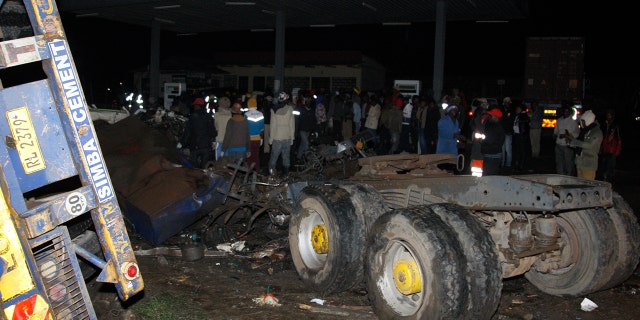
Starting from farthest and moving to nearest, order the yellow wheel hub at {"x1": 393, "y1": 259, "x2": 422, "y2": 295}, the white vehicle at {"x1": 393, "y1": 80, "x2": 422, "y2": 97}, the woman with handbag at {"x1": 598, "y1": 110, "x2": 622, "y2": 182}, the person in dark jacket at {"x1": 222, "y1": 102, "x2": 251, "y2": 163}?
1. the white vehicle at {"x1": 393, "y1": 80, "x2": 422, "y2": 97}
2. the woman with handbag at {"x1": 598, "y1": 110, "x2": 622, "y2": 182}
3. the person in dark jacket at {"x1": 222, "y1": 102, "x2": 251, "y2": 163}
4. the yellow wheel hub at {"x1": 393, "y1": 259, "x2": 422, "y2": 295}

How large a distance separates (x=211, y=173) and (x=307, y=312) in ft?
10.6

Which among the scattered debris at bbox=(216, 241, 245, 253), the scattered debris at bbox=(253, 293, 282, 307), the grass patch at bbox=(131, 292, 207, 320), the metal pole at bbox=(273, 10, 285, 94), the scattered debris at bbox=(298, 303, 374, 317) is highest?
the metal pole at bbox=(273, 10, 285, 94)

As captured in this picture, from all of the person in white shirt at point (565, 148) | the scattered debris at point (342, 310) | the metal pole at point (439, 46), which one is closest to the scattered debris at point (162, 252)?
the scattered debris at point (342, 310)

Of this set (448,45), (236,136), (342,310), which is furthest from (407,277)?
(448,45)

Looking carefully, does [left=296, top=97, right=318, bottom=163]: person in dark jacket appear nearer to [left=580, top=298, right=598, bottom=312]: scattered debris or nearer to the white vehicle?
[left=580, top=298, right=598, bottom=312]: scattered debris

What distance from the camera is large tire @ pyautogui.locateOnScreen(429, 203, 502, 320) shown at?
4.70 m

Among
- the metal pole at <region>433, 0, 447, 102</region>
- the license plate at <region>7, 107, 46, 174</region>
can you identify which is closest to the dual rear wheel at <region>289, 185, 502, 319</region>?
the license plate at <region>7, 107, 46, 174</region>

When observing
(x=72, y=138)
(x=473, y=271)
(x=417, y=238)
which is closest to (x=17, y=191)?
(x=72, y=138)

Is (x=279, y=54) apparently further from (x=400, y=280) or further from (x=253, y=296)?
(x=400, y=280)

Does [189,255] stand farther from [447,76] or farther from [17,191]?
[447,76]

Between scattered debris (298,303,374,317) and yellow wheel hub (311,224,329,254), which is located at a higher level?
yellow wheel hub (311,224,329,254)

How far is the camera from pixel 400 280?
523cm

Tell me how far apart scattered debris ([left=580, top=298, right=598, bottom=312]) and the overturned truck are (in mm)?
219

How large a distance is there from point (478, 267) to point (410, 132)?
1323 centimetres
